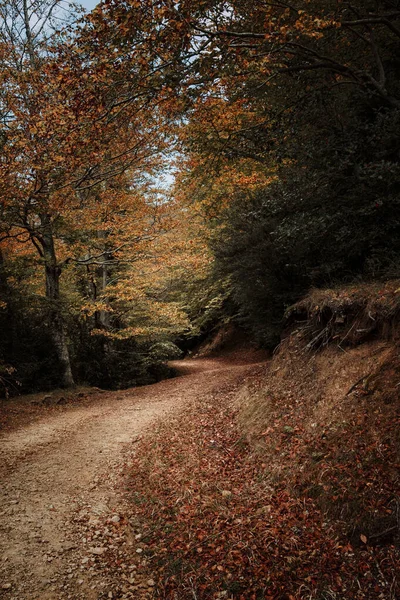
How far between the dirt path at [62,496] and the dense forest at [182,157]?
2.38 m

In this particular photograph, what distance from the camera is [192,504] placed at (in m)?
4.62

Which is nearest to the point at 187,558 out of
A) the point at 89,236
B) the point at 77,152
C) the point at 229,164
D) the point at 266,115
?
the point at 77,152

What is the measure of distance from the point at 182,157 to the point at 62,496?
13.0 meters

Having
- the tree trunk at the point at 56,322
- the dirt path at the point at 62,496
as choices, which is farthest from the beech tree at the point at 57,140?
the dirt path at the point at 62,496

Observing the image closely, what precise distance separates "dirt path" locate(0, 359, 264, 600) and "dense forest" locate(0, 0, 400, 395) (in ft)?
7.82

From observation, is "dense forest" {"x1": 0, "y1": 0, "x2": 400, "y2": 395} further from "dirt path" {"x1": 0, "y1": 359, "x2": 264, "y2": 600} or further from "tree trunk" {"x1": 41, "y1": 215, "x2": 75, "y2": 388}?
"dirt path" {"x1": 0, "y1": 359, "x2": 264, "y2": 600}

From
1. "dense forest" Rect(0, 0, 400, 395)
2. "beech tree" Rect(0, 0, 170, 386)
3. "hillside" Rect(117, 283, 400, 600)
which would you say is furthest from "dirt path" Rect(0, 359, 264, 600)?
"beech tree" Rect(0, 0, 170, 386)

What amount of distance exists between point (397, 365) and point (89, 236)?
11.1m

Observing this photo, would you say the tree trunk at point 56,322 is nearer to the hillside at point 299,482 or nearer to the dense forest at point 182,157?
the dense forest at point 182,157

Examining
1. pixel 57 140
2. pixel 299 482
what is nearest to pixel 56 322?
pixel 57 140

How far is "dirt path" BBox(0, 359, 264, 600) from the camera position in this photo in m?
3.51

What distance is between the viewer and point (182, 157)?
47.4ft

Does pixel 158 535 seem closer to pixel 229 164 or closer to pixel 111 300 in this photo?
pixel 229 164

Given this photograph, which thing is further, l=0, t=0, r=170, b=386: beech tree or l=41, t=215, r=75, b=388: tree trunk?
l=41, t=215, r=75, b=388: tree trunk
